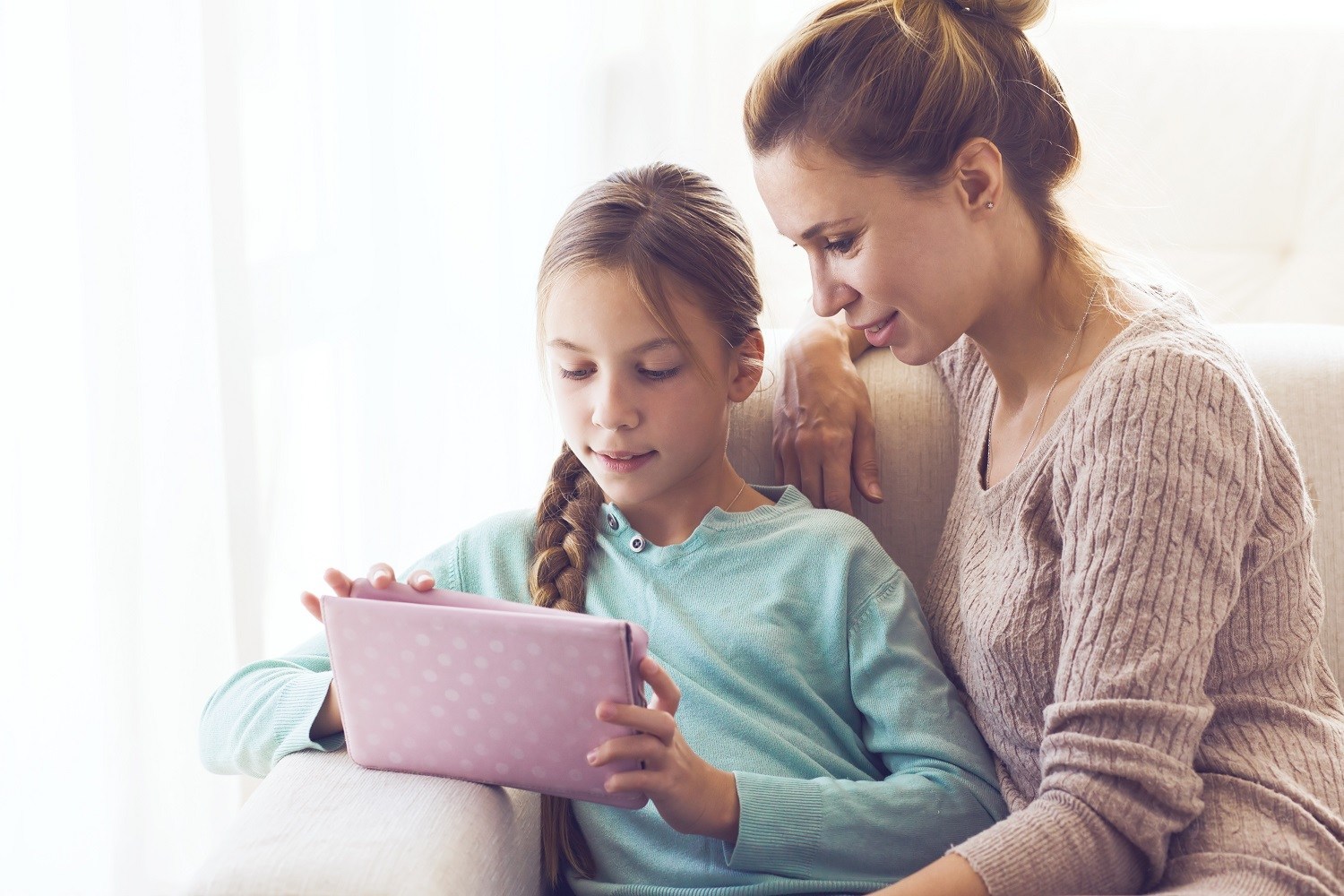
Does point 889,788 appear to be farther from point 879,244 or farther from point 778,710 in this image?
point 879,244

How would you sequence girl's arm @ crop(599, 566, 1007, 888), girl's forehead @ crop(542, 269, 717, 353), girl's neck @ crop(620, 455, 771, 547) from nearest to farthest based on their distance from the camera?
girl's arm @ crop(599, 566, 1007, 888) < girl's forehead @ crop(542, 269, 717, 353) < girl's neck @ crop(620, 455, 771, 547)

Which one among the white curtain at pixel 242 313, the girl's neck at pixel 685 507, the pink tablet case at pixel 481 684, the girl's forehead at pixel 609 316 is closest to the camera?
the pink tablet case at pixel 481 684

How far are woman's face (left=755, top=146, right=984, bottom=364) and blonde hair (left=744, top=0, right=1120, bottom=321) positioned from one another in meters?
0.02

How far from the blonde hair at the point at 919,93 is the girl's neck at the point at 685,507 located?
0.32m

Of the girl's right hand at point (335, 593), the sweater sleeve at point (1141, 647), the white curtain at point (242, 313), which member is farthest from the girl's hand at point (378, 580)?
the white curtain at point (242, 313)

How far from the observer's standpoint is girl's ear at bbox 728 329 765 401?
119cm

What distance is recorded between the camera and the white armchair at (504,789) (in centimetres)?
91

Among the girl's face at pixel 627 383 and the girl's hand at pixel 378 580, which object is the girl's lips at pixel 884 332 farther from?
the girl's hand at pixel 378 580

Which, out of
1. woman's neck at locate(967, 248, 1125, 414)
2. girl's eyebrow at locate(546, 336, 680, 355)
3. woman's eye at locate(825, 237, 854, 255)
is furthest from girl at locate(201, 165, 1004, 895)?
woman's neck at locate(967, 248, 1125, 414)

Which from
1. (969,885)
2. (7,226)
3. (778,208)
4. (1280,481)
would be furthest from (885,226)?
(7,226)

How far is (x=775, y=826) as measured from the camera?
1016mm

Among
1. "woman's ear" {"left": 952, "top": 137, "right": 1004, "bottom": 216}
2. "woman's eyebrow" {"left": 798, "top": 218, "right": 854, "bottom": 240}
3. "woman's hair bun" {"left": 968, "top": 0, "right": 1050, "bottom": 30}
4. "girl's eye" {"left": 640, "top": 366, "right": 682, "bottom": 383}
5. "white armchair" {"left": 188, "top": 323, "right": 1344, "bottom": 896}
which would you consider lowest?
"white armchair" {"left": 188, "top": 323, "right": 1344, "bottom": 896}

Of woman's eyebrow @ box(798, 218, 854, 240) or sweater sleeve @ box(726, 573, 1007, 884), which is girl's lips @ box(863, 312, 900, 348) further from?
sweater sleeve @ box(726, 573, 1007, 884)

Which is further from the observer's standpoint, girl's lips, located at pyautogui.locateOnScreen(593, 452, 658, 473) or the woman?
girl's lips, located at pyautogui.locateOnScreen(593, 452, 658, 473)
